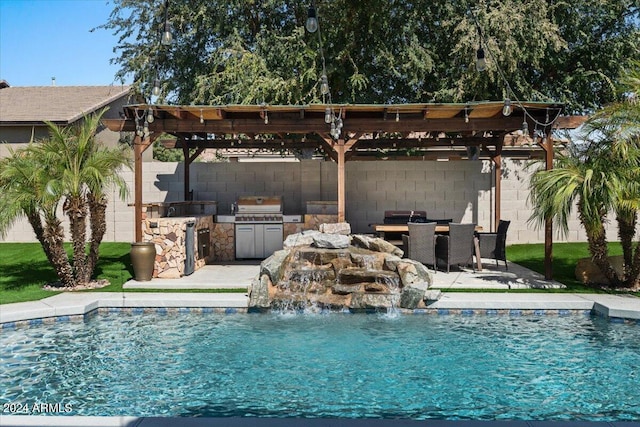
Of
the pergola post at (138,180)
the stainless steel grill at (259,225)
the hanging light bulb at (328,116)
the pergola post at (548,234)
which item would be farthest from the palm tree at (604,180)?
the pergola post at (138,180)

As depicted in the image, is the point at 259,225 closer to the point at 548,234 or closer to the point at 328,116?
the point at 328,116

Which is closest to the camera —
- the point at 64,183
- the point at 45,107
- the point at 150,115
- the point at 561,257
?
the point at 64,183

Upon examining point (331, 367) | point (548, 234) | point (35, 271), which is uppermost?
point (548, 234)

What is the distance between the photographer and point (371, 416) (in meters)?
4.52

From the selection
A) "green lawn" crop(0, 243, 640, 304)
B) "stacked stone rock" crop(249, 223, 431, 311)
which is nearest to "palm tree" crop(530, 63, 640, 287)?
"green lawn" crop(0, 243, 640, 304)

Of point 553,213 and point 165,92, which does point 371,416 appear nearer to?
point 553,213

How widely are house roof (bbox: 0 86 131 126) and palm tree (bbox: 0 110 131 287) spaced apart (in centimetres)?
910

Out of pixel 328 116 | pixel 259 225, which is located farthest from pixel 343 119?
pixel 259 225

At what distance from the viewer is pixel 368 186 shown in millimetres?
14367

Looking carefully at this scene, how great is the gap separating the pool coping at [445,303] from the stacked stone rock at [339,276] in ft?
1.13

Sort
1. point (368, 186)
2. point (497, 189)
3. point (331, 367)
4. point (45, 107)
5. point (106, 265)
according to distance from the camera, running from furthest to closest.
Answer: point (45, 107) < point (368, 186) < point (497, 189) < point (106, 265) < point (331, 367)

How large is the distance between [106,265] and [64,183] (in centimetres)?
304

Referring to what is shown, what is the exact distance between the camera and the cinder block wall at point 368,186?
1433 cm

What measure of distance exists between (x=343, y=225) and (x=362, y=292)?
2.37 metres
